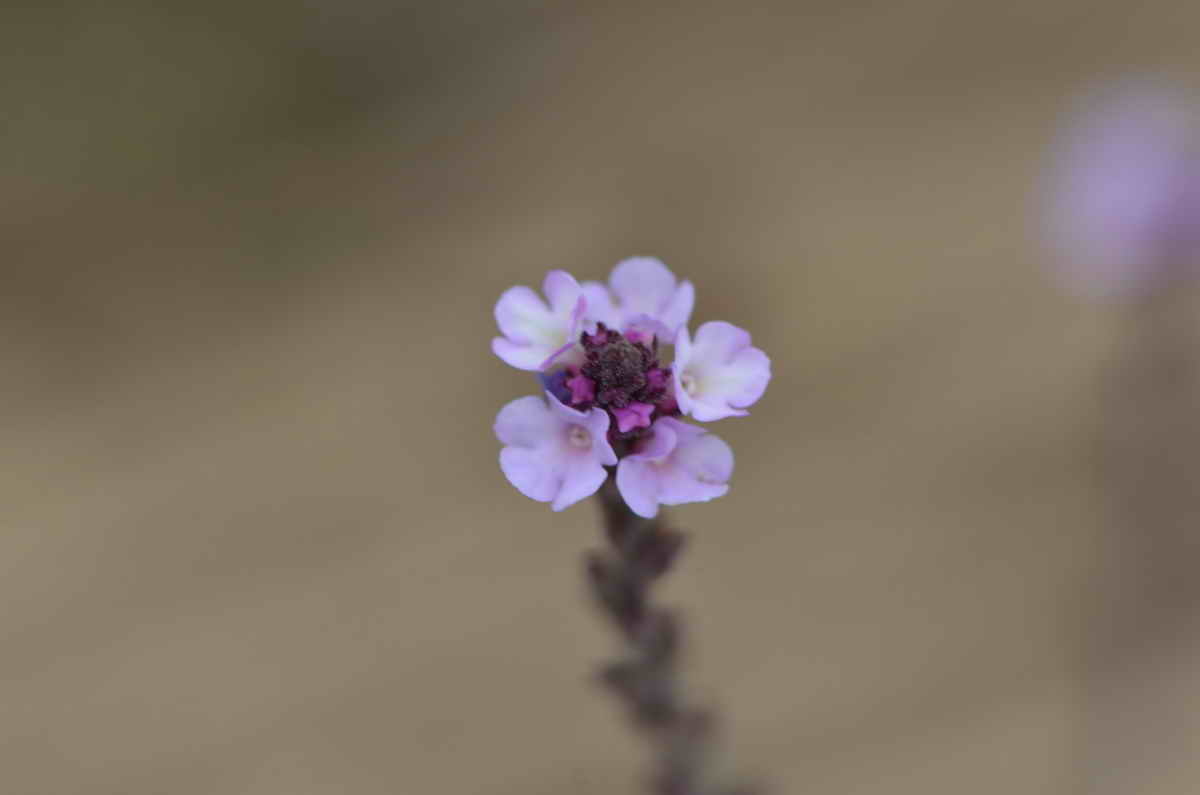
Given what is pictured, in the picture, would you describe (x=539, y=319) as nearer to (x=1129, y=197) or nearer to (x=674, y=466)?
(x=674, y=466)

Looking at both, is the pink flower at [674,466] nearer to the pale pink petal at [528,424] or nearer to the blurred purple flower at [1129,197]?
the pale pink petal at [528,424]

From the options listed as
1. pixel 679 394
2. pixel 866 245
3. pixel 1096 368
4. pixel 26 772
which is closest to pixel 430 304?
pixel 866 245

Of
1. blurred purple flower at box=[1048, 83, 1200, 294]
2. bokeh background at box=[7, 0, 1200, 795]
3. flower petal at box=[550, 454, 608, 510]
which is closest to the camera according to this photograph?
flower petal at box=[550, 454, 608, 510]

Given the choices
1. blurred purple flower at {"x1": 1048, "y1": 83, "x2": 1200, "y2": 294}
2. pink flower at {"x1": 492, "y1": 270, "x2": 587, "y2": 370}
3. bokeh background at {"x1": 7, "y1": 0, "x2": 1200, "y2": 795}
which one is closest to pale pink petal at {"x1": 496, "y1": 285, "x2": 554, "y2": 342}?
pink flower at {"x1": 492, "y1": 270, "x2": 587, "y2": 370}

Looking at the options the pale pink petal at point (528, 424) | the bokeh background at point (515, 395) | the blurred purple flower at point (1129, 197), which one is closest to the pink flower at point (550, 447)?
the pale pink petal at point (528, 424)

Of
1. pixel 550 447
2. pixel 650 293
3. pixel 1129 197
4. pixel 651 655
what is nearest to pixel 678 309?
pixel 650 293

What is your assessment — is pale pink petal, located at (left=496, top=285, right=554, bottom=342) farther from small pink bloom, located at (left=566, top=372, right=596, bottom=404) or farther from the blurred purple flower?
the blurred purple flower

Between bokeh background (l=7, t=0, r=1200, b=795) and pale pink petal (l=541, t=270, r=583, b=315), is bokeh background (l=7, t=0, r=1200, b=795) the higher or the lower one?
the higher one
